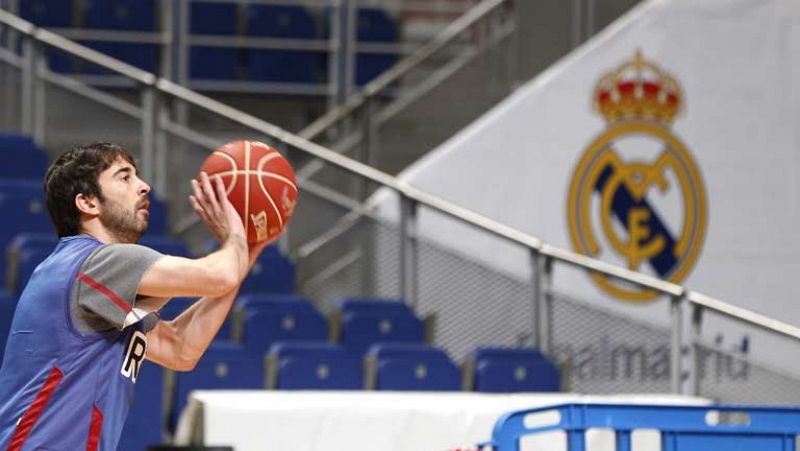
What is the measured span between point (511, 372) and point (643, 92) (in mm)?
2909

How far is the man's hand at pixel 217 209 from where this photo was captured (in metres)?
3.49

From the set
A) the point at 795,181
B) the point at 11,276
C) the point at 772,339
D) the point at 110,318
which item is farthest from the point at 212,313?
the point at 795,181

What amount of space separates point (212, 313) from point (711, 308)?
5.10 meters

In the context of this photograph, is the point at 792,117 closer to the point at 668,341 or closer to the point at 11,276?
the point at 668,341

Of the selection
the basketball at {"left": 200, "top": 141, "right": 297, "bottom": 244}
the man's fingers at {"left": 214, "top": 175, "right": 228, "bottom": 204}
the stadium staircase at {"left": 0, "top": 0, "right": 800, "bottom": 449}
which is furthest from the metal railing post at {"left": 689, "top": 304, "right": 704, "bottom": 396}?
the man's fingers at {"left": 214, "top": 175, "right": 228, "bottom": 204}

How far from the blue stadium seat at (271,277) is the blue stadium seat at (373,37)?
153 inches

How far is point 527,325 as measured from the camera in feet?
29.6

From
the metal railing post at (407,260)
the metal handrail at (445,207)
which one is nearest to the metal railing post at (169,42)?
the metal handrail at (445,207)

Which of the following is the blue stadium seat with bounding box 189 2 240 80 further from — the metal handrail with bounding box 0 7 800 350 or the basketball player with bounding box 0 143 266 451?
the basketball player with bounding box 0 143 266 451

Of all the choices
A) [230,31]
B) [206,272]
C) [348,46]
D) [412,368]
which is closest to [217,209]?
[206,272]

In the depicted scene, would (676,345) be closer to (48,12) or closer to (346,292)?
(346,292)

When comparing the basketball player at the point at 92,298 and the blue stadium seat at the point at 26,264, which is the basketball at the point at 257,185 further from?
the blue stadium seat at the point at 26,264

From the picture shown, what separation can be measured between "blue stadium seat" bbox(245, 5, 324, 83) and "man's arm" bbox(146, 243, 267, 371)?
28.4ft

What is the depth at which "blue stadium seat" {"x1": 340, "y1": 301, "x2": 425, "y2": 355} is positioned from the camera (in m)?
8.57
